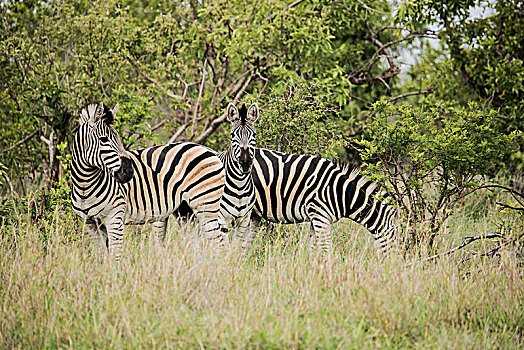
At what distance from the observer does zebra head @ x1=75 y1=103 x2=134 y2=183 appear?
5.47 meters

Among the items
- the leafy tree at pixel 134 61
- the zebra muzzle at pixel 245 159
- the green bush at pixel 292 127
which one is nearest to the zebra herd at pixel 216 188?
the zebra muzzle at pixel 245 159

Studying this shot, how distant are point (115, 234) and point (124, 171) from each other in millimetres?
681

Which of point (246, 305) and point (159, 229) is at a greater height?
point (159, 229)

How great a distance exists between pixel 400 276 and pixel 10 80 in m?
7.04

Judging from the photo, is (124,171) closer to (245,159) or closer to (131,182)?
(131,182)

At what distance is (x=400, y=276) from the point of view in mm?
5066

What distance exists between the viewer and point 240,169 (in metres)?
6.06

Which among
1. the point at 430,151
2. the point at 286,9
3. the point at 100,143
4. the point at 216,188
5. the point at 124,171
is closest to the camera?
the point at 100,143

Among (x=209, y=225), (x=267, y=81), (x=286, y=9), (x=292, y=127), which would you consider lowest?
(x=209, y=225)

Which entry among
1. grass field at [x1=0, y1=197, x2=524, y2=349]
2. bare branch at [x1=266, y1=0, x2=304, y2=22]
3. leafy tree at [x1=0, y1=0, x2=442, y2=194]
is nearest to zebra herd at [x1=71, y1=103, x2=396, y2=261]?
grass field at [x1=0, y1=197, x2=524, y2=349]

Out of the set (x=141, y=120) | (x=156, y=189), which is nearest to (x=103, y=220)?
(x=156, y=189)

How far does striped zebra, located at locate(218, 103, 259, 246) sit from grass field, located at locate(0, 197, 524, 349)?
856 millimetres

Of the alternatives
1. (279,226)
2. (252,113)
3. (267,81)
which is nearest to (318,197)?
(252,113)

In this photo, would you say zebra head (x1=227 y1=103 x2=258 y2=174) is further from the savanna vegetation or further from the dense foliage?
the dense foliage
